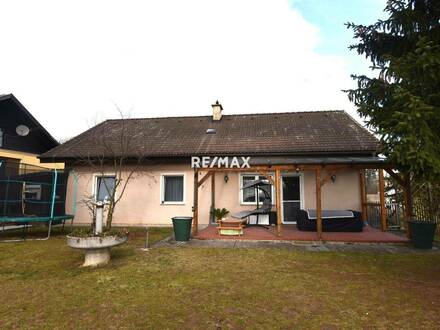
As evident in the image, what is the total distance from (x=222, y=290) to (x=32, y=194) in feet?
28.3

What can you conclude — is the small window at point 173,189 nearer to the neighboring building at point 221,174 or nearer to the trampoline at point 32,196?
the neighboring building at point 221,174

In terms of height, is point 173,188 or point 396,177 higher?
point 396,177

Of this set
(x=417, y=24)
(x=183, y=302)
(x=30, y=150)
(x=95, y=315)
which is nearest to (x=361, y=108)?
(x=417, y=24)

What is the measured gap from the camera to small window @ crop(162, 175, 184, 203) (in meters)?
11.6

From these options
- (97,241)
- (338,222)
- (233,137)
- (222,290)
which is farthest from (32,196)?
(338,222)

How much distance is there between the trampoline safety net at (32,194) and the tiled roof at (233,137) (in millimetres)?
2369

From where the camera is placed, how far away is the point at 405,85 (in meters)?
4.48

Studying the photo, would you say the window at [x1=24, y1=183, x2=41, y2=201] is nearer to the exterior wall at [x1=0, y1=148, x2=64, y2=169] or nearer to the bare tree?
the bare tree

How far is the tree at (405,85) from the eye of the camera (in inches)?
160

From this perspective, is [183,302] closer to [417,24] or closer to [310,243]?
[310,243]

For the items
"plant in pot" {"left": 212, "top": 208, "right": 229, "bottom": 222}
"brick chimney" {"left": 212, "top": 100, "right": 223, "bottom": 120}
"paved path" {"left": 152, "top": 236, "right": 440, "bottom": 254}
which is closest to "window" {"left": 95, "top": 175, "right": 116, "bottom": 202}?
"plant in pot" {"left": 212, "top": 208, "right": 229, "bottom": 222}

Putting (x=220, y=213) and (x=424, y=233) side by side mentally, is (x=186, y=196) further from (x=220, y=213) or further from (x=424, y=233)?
(x=424, y=233)

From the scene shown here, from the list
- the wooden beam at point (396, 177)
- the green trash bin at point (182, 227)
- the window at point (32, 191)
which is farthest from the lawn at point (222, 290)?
the window at point (32, 191)

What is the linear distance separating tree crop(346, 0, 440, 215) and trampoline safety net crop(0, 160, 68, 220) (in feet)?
31.6
